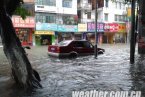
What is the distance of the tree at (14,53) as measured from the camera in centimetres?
1088

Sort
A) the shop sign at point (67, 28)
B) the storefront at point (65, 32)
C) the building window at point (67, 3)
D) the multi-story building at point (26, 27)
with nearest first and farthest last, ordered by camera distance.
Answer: the multi-story building at point (26, 27) < the shop sign at point (67, 28) < the storefront at point (65, 32) < the building window at point (67, 3)

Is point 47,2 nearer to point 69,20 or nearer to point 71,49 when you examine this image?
point 69,20

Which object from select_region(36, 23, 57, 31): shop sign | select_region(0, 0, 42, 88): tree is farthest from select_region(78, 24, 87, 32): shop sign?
select_region(0, 0, 42, 88): tree

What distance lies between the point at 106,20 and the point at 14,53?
55367mm

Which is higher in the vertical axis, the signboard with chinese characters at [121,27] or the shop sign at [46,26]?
the shop sign at [46,26]

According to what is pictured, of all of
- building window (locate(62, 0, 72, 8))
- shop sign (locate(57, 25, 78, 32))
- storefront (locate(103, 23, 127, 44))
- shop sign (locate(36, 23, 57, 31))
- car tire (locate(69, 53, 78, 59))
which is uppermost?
building window (locate(62, 0, 72, 8))

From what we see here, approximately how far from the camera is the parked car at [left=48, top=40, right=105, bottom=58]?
2384 centimetres

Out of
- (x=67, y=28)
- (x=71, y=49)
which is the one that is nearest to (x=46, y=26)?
(x=67, y=28)

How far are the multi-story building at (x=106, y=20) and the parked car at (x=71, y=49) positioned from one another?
3556 cm

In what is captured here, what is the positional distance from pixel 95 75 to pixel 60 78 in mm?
1695

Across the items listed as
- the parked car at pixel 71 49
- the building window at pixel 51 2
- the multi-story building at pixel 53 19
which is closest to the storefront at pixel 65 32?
the multi-story building at pixel 53 19

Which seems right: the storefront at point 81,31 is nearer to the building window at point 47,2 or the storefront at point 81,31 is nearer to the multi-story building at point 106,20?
the multi-story building at point 106,20

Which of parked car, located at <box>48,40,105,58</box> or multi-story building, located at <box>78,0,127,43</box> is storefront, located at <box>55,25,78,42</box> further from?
parked car, located at <box>48,40,105,58</box>

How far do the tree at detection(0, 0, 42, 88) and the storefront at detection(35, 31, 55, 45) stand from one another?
42393 millimetres
